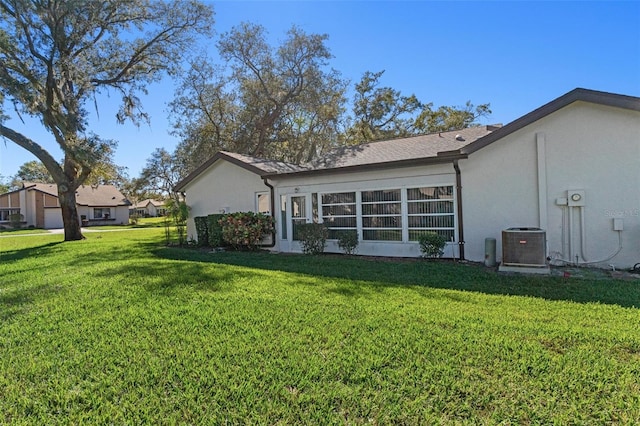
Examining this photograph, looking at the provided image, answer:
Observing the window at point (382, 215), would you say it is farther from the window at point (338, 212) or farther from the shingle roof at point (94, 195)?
the shingle roof at point (94, 195)

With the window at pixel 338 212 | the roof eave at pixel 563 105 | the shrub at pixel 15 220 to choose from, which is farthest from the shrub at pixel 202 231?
the shrub at pixel 15 220

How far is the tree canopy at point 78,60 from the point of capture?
15312 millimetres

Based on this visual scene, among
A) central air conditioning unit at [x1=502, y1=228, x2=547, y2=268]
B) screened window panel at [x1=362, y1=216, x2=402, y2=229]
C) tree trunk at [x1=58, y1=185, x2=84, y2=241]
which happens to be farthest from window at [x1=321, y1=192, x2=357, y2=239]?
tree trunk at [x1=58, y1=185, x2=84, y2=241]

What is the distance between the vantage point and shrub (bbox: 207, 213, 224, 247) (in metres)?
12.9

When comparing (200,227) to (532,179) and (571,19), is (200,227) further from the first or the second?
(571,19)

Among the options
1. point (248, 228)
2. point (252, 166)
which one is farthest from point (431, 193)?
point (252, 166)

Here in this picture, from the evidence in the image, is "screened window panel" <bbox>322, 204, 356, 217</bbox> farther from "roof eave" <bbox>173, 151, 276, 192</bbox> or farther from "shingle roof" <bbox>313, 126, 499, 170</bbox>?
"roof eave" <bbox>173, 151, 276, 192</bbox>

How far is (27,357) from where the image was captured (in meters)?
3.60

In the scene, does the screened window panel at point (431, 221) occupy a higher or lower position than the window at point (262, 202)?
lower

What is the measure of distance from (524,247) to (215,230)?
10.2 meters

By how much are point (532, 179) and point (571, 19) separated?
5.31 m

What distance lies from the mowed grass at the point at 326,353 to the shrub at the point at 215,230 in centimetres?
639

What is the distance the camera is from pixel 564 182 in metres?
7.68

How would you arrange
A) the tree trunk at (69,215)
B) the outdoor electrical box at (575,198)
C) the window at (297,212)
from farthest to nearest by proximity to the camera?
the tree trunk at (69,215) < the window at (297,212) < the outdoor electrical box at (575,198)
